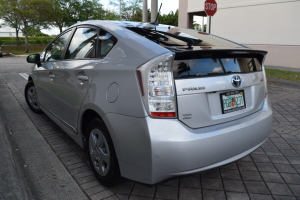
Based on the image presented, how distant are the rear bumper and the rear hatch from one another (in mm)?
96

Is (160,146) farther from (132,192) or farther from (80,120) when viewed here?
(80,120)

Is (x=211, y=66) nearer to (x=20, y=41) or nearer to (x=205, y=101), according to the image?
(x=205, y=101)

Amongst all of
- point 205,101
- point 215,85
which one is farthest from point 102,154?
point 215,85

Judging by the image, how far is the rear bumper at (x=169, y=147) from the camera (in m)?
2.03

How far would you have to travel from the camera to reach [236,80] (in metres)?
2.40

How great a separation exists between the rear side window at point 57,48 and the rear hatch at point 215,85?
2.08 metres

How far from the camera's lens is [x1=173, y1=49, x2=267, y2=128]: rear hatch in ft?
6.94

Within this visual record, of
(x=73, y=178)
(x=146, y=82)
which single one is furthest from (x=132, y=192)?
(x=146, y=82)

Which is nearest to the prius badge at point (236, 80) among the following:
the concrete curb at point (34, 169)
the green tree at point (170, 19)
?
the concrete curb at point (34, 169)

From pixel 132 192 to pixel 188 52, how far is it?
139 centimetres

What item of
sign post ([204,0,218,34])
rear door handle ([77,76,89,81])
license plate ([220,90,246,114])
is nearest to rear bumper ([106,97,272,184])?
license plate ([220,90,246,114])

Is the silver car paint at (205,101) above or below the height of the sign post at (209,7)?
below

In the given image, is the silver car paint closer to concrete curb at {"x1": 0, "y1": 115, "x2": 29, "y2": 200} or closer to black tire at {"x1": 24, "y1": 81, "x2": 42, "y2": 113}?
concrete curb at {"x1": 0, "y1": 115, "x2": 29, "y2": 200}

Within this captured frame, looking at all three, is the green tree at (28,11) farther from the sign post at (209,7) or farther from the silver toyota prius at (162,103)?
the silver toyota prius at (162,103)
